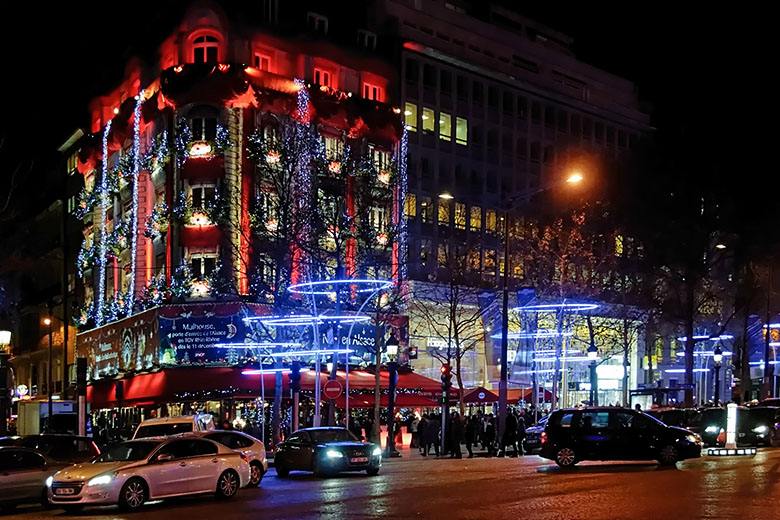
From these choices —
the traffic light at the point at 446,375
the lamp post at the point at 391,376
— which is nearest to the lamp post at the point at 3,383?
the lamp post at the point at 391,376

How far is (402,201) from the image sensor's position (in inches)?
2299

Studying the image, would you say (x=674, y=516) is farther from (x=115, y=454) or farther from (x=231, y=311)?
(x=231, y=311)

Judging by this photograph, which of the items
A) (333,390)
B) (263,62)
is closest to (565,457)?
(333,390)

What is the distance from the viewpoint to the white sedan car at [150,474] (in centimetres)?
1886

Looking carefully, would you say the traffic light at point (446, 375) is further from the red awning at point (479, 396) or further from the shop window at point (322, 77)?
the shop window at point (322, 77)

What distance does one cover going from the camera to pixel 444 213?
64938mm

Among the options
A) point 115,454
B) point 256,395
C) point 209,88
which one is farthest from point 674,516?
point 209,88

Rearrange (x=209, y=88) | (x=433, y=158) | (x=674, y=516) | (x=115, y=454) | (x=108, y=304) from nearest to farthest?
(x=674, y=516), (x=115, y=454), (x=209, y=88), (x=108, y=304), (x=433, y=158)

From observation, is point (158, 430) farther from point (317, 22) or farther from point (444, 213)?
point (444, 213)

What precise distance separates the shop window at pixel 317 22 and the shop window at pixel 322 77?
2347 millimetres

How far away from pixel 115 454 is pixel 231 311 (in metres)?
30.2

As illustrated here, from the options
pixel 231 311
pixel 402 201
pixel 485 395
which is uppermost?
pixel 402 201

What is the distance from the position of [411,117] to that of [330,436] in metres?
37.5

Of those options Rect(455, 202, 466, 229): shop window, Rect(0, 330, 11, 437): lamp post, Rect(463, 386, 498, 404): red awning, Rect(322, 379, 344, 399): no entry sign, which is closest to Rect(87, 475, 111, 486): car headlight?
Rect(0, 330, 11, 437): lamp post
